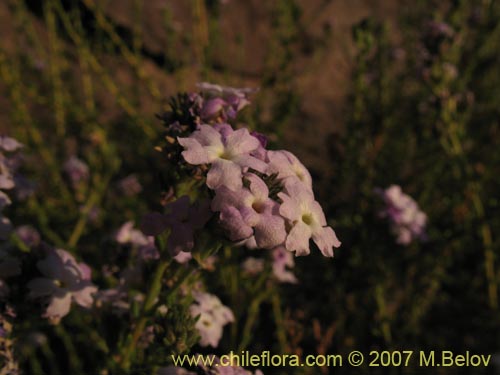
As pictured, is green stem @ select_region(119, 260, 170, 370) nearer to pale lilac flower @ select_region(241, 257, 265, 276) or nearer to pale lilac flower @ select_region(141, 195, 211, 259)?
pale lilac flower @ select_region(141, 195, 211, 259)

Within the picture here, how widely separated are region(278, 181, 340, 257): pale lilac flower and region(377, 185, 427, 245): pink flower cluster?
153 cm

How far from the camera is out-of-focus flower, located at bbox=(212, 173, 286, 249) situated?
0.98m

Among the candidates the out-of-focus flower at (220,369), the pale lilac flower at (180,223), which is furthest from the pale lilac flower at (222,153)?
the out-of-focus flower at (220,369)

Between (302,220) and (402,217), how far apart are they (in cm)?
164

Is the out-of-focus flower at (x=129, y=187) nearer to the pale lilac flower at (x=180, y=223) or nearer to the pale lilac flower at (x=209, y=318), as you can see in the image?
the pale lilac flower at (x=209, y=318)

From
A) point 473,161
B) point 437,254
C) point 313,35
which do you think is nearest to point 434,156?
point 473,161

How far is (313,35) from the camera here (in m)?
5.62

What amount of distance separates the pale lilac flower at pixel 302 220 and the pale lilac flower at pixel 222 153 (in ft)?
0.30

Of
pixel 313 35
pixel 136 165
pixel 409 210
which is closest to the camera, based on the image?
pixel 409 210

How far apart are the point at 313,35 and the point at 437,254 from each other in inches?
135

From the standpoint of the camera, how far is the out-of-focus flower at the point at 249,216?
981 mm

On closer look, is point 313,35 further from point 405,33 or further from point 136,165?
point 136,165

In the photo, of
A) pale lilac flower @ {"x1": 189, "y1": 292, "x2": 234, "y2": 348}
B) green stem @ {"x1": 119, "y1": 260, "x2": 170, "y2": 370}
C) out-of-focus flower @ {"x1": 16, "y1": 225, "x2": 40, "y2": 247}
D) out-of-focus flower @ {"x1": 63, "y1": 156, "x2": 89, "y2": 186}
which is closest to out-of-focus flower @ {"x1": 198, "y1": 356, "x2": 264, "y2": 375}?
green stem @ {"x1": 119, "y1": 260, "x2": 170, "y2": 370}

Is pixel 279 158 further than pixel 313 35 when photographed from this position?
No
